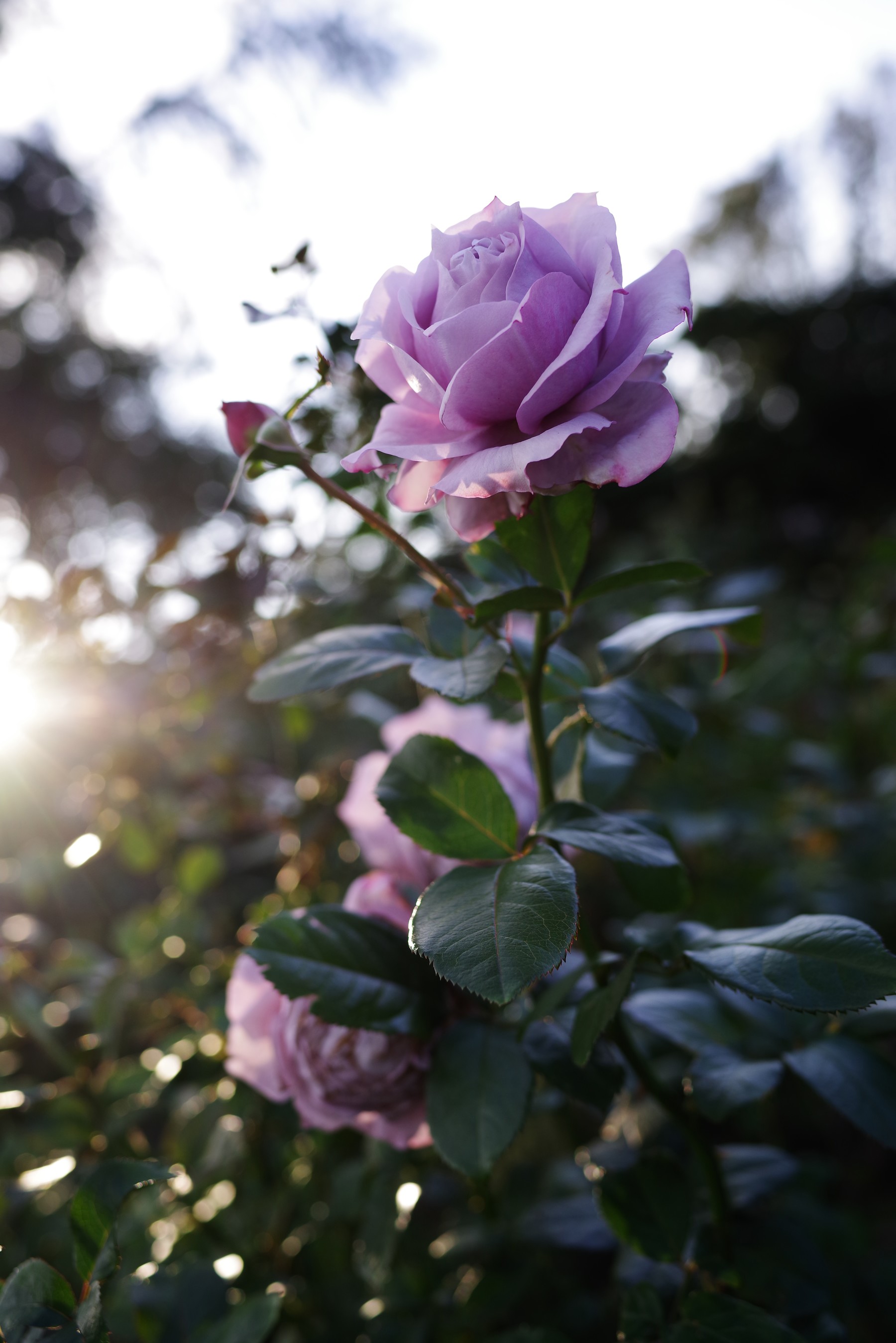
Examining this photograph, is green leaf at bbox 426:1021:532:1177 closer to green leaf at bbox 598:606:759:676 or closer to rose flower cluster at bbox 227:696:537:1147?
rose flower cluster at bbox 227:696:537:1147

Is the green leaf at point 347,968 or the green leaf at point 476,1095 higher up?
the green leaf at point 347,968

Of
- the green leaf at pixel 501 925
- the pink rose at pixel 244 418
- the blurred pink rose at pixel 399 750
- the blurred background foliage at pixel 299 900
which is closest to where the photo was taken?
the green leaf at pixel 501 925

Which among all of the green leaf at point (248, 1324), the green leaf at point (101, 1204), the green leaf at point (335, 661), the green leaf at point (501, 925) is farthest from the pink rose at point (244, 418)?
the green leaf at point (248, 1324)

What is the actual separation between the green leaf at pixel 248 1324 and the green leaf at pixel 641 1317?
186 mm

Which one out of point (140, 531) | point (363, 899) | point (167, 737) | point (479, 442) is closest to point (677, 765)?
point (167, 737)

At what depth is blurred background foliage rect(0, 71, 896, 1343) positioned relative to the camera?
60 centimetres

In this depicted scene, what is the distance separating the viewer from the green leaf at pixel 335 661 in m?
0.43

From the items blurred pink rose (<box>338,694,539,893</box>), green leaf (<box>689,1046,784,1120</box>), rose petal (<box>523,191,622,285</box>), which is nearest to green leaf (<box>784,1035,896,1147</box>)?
green leaf (<box>689,1046,784,1120</box>)

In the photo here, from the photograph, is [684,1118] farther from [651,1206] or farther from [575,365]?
[575,365]

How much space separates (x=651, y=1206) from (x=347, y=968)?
25 cm

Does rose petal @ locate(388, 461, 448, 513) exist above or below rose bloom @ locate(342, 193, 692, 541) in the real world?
below

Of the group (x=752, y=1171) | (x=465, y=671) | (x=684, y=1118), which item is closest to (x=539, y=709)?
(x=465, y=671)

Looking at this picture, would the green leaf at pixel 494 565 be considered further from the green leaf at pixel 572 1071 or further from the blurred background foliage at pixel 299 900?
the green leaf at pixel 572 1071

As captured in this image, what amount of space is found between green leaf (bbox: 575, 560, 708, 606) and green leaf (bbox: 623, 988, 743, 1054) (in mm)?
273
